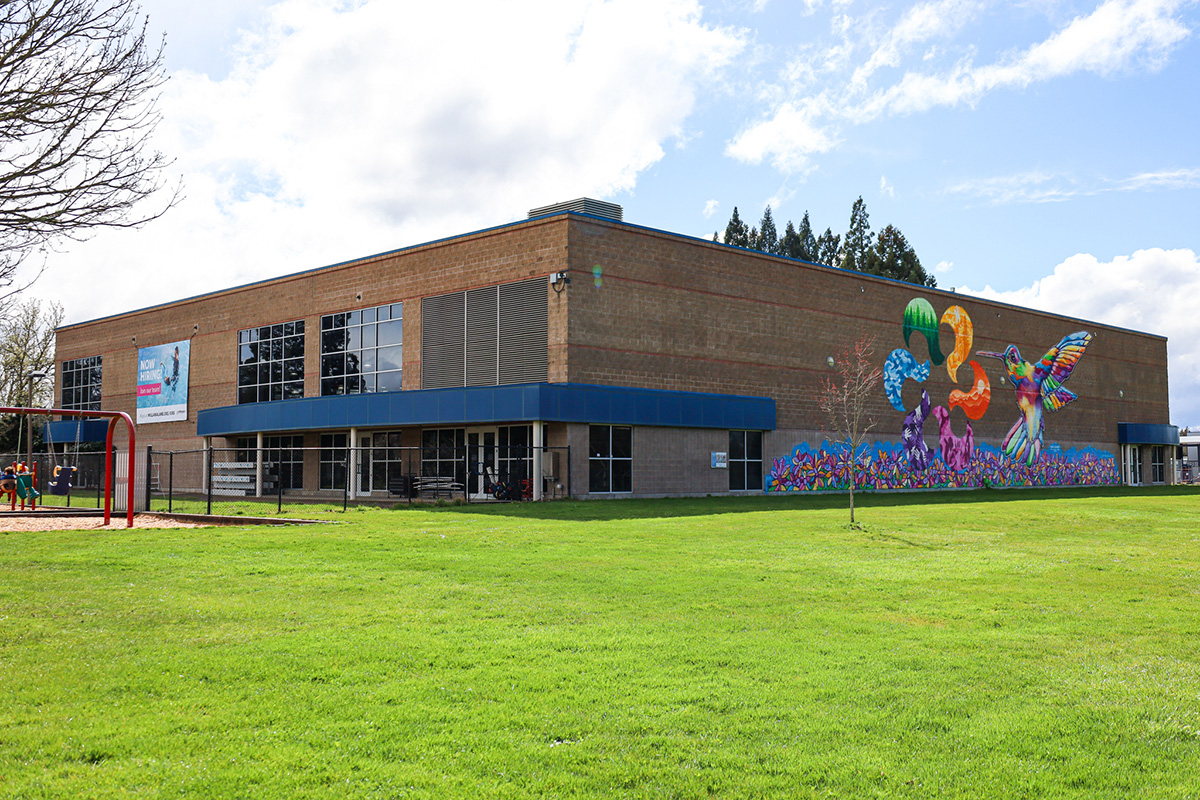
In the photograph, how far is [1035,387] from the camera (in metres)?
53.1

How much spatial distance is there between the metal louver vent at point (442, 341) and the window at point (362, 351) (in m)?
1.48

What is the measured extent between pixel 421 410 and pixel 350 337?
707 cm

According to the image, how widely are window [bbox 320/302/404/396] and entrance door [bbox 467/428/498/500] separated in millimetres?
4945

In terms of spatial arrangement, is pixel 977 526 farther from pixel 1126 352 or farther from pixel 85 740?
pixel 1126 352

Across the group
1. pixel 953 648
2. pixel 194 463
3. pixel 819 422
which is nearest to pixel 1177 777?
pixel 953 648

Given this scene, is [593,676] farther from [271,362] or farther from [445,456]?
[271,362]

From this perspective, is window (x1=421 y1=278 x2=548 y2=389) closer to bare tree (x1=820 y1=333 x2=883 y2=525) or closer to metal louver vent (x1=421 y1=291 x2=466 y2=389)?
metal louver vent (x1=421 y1=291 x2=466 y2=389)

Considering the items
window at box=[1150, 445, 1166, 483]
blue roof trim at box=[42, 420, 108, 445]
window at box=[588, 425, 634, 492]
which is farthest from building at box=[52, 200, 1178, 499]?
window at box=[1150, 445, 1166, 483]

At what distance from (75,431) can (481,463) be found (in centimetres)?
3428

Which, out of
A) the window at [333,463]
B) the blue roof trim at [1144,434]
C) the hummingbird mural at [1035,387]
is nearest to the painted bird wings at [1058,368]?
the hummingbird mural at [1035,387]

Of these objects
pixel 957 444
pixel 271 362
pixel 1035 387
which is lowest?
pixel 957 444

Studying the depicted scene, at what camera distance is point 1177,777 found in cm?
529

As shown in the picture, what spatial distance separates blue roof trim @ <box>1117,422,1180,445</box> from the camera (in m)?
59.6

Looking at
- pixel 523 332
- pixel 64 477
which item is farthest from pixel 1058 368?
pixel 64 477
